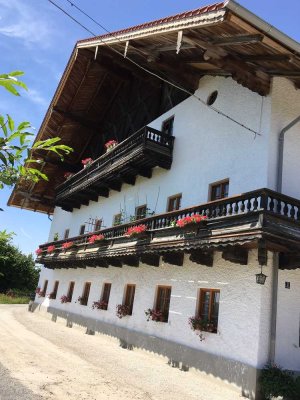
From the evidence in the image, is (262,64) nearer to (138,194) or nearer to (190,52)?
(190,52)

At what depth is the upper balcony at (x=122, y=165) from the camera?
56.1ft

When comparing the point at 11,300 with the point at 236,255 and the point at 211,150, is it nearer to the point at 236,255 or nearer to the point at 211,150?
the point at 211,150

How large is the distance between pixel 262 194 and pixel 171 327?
21.0 feet

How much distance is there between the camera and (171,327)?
13.8 m

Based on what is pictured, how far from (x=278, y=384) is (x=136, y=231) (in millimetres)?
7534

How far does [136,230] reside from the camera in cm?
1514

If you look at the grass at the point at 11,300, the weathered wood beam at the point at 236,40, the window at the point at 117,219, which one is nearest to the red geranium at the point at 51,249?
the window at the point at 117,219

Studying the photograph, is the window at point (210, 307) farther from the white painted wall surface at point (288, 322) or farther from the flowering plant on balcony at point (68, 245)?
the flowering plant on balcony at point (68, 245)

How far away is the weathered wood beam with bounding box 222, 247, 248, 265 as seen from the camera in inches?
435

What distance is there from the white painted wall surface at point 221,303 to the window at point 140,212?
245 centimetres

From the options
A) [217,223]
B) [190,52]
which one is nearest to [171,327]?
[217,223]

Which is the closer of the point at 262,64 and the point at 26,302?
the point at 262,64

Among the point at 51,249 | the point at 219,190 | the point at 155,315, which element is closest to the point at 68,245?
the point at 51,249

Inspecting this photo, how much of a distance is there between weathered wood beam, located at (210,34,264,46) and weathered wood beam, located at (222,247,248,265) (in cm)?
563
